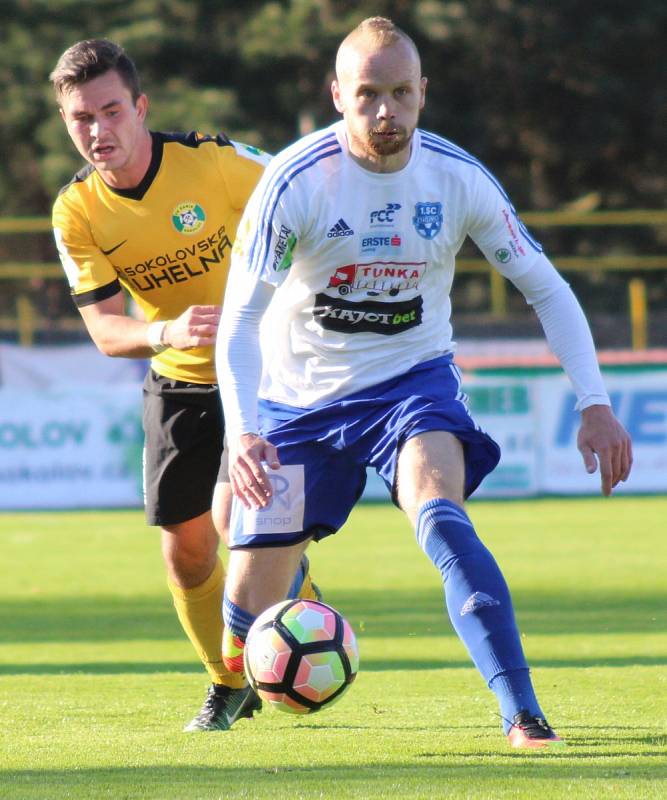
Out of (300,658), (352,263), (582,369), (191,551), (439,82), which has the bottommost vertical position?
(300,658)

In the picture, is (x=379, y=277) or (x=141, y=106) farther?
(x=141, y=106)

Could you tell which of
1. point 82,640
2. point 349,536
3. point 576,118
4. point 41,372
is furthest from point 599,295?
point 82,640

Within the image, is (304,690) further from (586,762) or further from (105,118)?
(105,118)

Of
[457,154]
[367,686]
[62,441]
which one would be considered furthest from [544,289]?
[62,441]

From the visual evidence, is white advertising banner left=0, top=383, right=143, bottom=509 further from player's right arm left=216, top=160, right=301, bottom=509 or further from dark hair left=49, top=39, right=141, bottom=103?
player's right arm left=216, top=160, right=301, bottom=509

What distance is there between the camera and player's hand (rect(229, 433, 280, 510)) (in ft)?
15.8

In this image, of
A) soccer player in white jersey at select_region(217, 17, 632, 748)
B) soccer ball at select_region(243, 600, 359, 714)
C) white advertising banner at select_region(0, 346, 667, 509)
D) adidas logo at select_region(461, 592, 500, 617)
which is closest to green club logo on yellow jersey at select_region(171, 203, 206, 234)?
soccer player in white jersey at select_region(217, 17, 632, 748)

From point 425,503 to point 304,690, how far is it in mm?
702

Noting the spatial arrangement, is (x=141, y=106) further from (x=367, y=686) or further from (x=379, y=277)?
(x=367, y=686)

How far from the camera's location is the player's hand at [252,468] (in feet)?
15.8

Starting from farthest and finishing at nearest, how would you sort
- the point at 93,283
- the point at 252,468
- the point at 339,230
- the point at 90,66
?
the point at 93,283 → the point at 90,66 → the point at 339,230 → the point at 252,468

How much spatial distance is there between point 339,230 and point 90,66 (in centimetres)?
133

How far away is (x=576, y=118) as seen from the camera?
35250 mm

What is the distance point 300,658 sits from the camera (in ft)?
16.4
